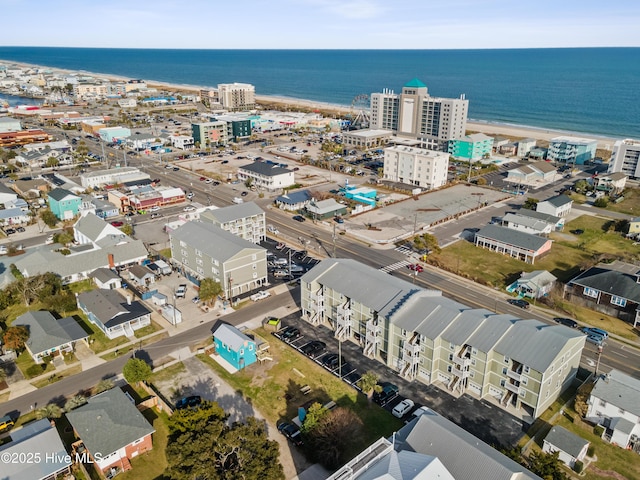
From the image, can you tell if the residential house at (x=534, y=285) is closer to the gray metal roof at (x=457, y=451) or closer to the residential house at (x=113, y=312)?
the gray metal roof at (x=457, y=451)

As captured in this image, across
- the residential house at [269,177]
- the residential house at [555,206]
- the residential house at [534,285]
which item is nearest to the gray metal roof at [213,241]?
the residential house at [534,285]

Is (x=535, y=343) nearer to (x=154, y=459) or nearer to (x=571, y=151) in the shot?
(x=154, y=459)

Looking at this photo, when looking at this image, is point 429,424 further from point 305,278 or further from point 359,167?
point 359,167

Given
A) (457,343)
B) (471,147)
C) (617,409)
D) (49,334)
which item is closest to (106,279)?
(49,334)

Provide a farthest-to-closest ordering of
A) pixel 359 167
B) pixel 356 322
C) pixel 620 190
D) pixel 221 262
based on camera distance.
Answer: pixel 359 167 → pixel 620 190 → pixel 221 262 → pixel 356 322

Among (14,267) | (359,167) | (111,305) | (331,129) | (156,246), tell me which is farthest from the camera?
(331,129)

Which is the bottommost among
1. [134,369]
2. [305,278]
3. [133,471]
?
[133,471]

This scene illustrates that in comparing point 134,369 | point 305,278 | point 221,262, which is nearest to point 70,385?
point 134,369
